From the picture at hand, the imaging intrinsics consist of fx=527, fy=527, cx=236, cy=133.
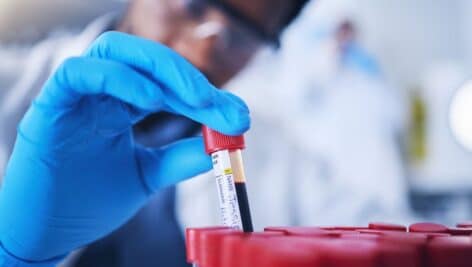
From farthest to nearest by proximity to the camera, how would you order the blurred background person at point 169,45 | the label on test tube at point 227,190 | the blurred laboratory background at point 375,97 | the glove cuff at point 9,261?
the blurred laboratory background at point 375,97 < the blurred background person at point 169,45 < the glove cuff at point 9,261 < the label on test tube at point 227,190

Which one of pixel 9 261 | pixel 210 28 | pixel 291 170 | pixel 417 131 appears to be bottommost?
pixel 9 261

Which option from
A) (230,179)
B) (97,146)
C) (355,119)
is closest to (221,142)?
(230,179)

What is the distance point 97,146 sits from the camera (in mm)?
709

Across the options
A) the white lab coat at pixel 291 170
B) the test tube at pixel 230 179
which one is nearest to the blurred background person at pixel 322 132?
the white lab coat at pixel 291 170

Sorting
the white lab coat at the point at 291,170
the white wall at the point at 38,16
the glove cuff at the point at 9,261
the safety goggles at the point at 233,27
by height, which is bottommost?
the glove cuff at the point at 9,261

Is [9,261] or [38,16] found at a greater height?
[38,16]

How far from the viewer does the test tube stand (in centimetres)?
58

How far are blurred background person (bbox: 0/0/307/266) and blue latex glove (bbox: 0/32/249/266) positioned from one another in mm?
183

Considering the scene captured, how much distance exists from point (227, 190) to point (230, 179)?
13mm

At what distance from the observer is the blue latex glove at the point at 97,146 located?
0.59m

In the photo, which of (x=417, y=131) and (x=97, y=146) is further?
(x=417, y=131)

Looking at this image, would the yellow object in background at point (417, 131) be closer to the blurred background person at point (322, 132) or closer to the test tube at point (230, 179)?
the blurred background person at point (322, 132)

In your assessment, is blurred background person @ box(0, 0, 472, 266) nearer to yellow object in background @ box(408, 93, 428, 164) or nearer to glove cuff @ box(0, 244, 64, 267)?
yellow object in background @ box(408, 93, 428, 164)

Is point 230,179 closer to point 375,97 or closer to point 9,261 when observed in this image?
point 9,261
